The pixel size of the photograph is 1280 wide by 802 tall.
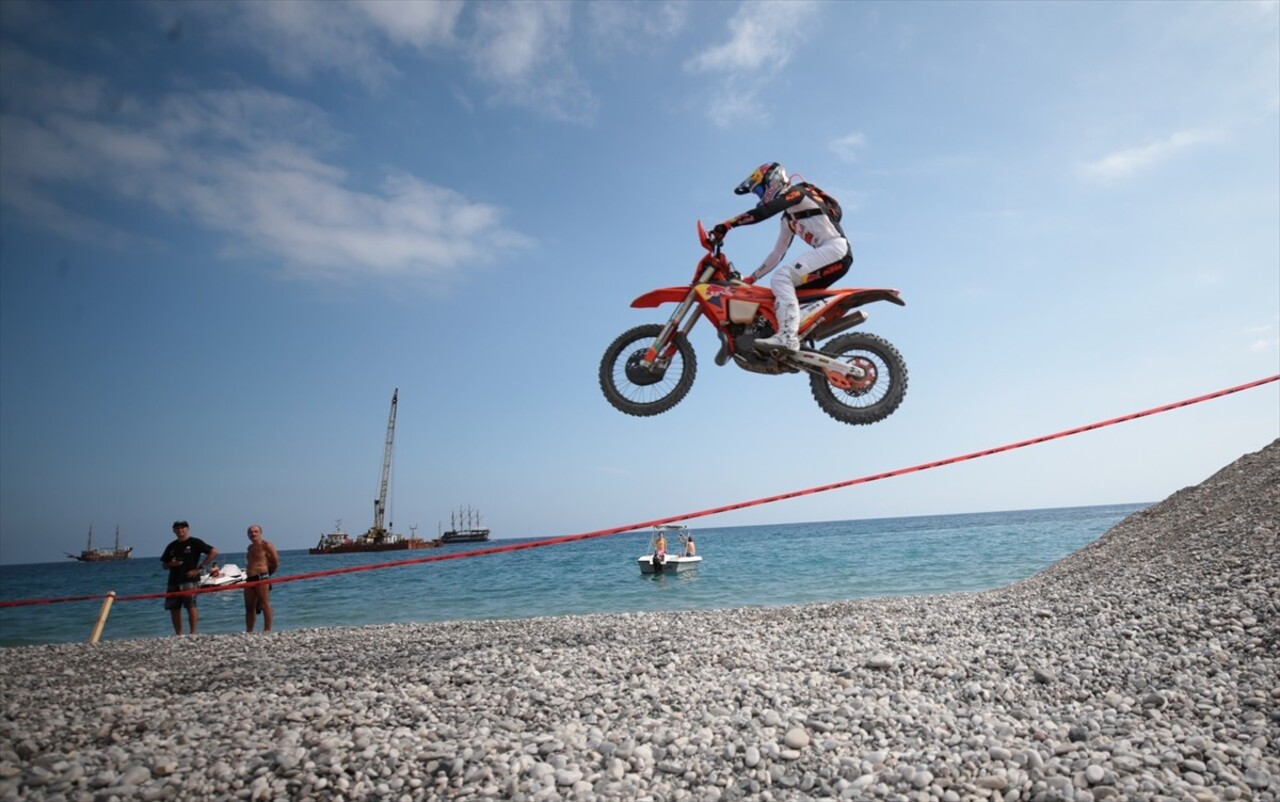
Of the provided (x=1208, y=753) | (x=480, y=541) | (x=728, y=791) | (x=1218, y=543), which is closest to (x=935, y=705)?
(x=1208, y=753)

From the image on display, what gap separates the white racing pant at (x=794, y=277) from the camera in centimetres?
554

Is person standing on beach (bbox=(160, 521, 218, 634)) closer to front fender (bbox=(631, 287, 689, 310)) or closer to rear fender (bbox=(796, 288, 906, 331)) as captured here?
front fender (bbox=(631, 287, 689, 310))

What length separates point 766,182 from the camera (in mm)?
5523

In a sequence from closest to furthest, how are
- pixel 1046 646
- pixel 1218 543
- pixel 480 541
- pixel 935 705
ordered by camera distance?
pixel 935 705, pixel 1046 646, pixel 1218 543, pixel 480 541

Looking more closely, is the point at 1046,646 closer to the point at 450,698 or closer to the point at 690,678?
the point at 690,678

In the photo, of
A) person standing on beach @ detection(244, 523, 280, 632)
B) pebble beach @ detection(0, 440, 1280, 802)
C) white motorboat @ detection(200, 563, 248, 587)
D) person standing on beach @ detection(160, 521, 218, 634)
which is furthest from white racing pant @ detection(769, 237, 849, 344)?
white motorboat @ detection(200, 563, 248, 587)

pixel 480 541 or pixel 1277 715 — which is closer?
pixel 1277 715

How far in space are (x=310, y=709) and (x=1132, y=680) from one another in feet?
22.4

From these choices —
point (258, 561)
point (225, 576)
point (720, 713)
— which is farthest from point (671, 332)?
point (225, 576)

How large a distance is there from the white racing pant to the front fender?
2.57ft

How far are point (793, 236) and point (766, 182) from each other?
581mm

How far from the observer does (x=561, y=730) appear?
491 cm

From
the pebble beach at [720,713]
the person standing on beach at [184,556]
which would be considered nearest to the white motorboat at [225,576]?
the person standing on beach at [184,556]

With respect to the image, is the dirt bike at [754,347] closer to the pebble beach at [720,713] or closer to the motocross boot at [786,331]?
the motocross boot at [786,331]
